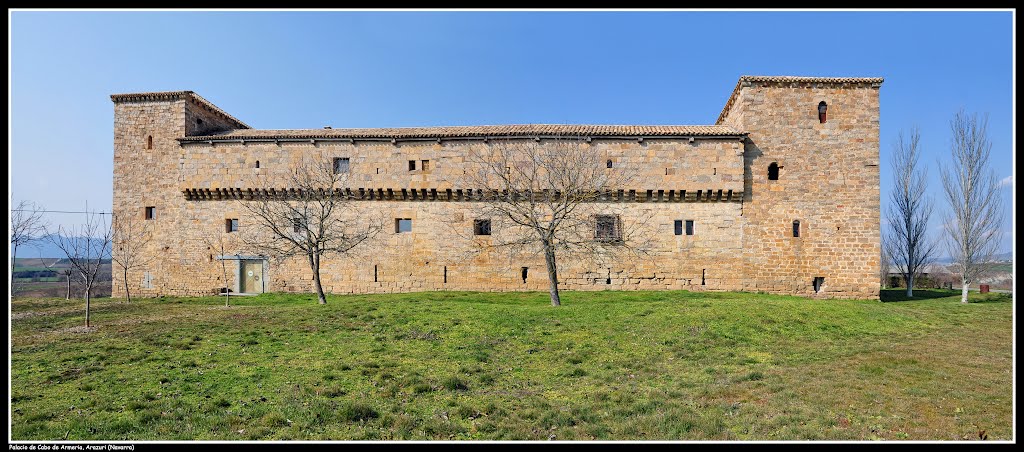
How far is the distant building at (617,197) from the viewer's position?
22.5 m

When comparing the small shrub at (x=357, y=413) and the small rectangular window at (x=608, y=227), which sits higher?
the small rectangular window at (x=608, y=227)

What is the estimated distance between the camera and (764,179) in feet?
74.7

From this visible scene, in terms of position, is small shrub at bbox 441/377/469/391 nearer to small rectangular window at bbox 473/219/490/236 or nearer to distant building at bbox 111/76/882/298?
distant building at bbox 111/76/882/298

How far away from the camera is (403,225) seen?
78.9 ft

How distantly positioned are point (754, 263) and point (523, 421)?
19978 millimetres

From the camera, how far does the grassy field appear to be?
662 cm

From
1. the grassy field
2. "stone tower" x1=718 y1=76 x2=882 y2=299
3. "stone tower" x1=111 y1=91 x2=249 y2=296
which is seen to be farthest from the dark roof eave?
the grassy field

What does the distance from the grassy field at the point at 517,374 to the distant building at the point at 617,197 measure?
6.56 meters

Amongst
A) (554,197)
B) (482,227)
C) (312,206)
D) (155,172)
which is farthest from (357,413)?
(155,172)

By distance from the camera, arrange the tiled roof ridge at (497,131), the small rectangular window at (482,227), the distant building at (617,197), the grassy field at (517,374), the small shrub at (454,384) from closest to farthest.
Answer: the grassy field at (517,374)
the small shrub at (454,384)
the distant building at (617,197)
the tiled roof ridge at (497,131)
the small rectangular window at (482,227)

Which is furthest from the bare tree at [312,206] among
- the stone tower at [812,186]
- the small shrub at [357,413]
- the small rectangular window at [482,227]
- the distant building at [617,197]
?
the stone tower at [812,186]

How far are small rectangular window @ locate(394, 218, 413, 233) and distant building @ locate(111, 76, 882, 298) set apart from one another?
0.08 meters

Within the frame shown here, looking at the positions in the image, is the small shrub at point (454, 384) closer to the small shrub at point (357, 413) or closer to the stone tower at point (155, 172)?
the small shrub at point (357, 413)
